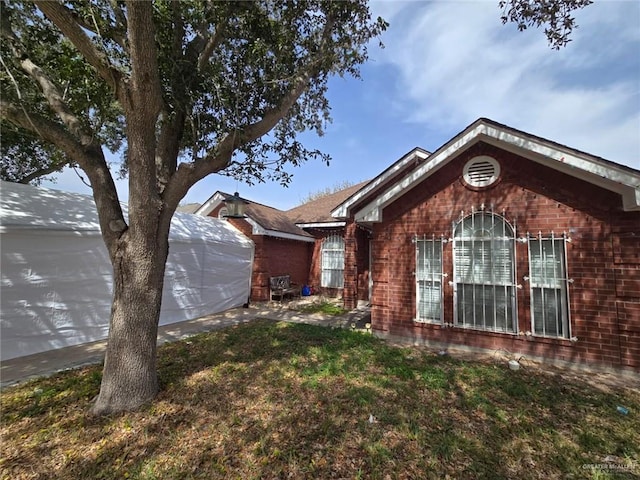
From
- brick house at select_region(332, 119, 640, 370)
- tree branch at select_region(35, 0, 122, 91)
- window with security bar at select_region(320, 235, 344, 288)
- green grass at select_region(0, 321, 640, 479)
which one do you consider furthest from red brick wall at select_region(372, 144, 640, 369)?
window with security bar at select_region(320, 235, 344, 288)

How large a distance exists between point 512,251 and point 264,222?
9.26 metres

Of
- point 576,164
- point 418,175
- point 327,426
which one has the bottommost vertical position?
point 327,426

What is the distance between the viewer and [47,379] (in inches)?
188

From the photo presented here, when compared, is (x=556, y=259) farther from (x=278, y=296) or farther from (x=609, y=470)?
(x=278, y=296)

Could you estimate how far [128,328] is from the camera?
3.87m

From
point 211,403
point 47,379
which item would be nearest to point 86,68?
point 47,379

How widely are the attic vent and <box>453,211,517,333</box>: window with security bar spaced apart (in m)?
0.68

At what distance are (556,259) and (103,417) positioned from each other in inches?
304

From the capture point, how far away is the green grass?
115 inches

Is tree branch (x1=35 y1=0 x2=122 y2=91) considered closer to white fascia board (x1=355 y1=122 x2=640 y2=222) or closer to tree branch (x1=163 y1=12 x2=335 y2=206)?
tree branch (x1=163 y1=12 x2=335 y2=206)

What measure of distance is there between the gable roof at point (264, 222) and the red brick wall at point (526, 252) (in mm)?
6056

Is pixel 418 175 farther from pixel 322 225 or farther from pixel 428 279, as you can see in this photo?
pixel 322 225

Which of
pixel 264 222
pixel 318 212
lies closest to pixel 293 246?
pixel 264 222

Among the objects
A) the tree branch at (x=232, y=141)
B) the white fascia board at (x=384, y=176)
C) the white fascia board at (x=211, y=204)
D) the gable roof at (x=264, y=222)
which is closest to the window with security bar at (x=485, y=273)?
the white fascia board at (x=384, y=176)
